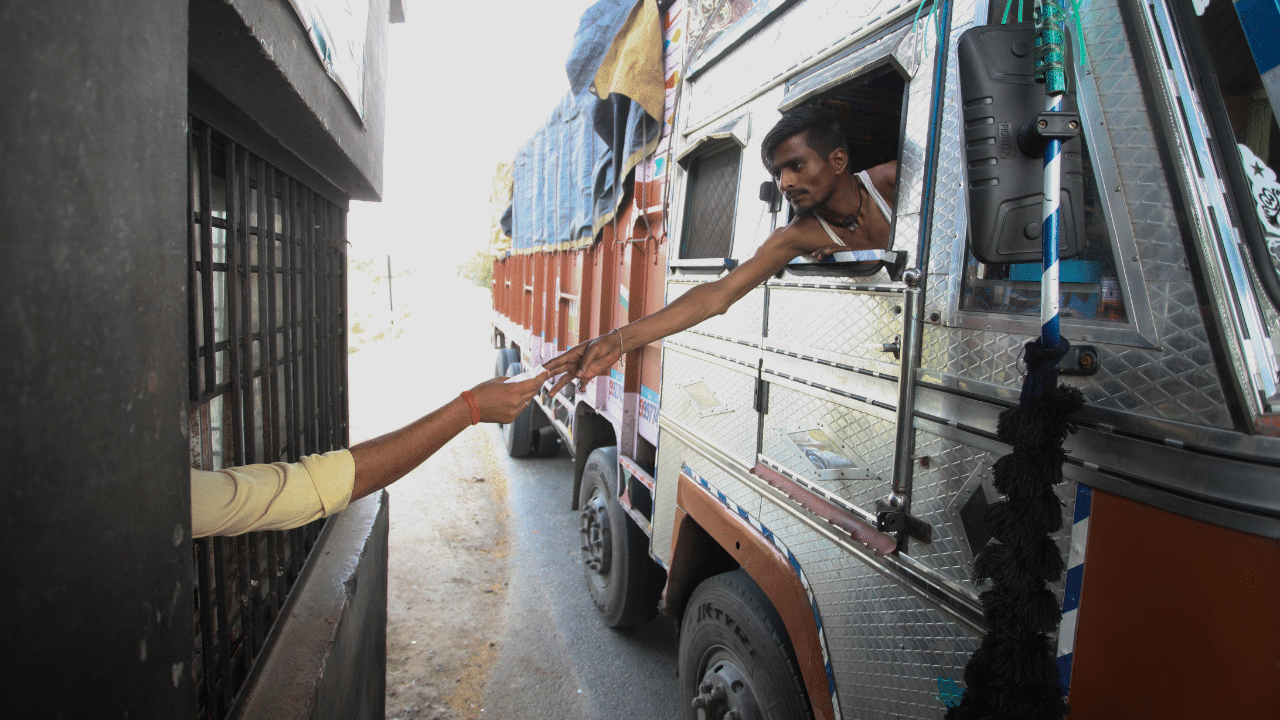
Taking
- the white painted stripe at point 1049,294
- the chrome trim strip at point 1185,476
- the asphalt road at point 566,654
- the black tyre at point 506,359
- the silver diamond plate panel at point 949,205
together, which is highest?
the silver diamond plate panel at point 949,205

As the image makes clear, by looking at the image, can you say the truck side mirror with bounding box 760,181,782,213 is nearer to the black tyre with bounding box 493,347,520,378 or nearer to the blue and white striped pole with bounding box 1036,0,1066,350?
the blue and white striped pole with bounding box 1036,0,1066,350

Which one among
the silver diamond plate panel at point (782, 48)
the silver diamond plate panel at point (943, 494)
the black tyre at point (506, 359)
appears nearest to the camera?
the silver diamond plate panel at point (943, 494)

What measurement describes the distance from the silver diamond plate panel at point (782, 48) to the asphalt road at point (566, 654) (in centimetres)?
285

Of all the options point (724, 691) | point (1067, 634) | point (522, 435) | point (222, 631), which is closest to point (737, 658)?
point (724, 691)

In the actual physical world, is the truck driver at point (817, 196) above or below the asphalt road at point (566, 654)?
above

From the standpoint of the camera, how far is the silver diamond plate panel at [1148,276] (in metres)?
1.00

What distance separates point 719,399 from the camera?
101 inches

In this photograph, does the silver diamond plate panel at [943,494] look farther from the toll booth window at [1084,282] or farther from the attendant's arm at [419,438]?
the attendant's arm at [419,438]

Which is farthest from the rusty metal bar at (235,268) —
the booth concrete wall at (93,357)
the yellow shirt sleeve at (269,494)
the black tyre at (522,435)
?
the black tyre at (522,435)

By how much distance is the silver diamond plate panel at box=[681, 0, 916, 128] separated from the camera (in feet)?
5.90

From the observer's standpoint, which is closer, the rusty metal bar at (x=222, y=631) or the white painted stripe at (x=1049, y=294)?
the white painted stripe at (x=1049, y=294)

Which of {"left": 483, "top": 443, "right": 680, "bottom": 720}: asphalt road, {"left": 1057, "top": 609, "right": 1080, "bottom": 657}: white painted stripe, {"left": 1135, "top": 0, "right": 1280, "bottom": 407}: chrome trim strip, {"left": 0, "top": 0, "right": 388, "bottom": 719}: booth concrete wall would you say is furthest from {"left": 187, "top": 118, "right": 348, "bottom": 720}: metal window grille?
{"left": 1135, "top": 0, "right": 1280, "bottom": 407}: chrome trim strip

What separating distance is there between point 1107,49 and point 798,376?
1110mm

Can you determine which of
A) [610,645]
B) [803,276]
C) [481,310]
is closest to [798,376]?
[803,276]
